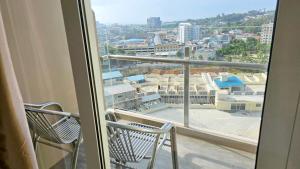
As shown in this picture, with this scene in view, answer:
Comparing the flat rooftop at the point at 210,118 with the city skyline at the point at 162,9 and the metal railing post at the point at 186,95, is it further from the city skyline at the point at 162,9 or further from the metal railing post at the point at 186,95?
the city skyline at the point at 162,9

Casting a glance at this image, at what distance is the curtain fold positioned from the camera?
0.70 meters

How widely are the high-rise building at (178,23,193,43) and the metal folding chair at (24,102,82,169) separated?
683 millimetres

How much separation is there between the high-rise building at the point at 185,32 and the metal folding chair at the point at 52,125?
683 millimetres

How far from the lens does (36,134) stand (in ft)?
4.14

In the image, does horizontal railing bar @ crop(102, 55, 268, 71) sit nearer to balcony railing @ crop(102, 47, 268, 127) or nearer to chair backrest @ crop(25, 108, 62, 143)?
balcony railing @ crop(102, 47, 268, 127)

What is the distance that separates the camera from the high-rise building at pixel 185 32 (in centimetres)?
98

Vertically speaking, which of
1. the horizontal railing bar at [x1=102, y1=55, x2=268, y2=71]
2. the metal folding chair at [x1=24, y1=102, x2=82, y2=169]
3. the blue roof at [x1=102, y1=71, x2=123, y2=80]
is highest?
the horizontal railing bar at [x1=102, y1=55, x2=268, y2=71]

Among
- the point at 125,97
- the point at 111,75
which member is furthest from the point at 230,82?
the point at 125,97

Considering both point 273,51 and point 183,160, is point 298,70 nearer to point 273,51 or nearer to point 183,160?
point 273,51

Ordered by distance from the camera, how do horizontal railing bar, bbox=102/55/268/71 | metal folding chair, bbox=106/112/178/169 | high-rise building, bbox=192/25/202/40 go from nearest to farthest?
1. horizontal railing bar, bbox=102/55/268/71
2. high-rise building, bbox=192/25/202/40
3. metal folding chair, bbox=106/112/178/169

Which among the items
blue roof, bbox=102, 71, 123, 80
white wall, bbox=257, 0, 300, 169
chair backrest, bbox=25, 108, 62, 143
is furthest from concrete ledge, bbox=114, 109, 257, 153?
white wall, bbox=257, 0, 300, 169

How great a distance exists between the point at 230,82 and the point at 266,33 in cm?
33

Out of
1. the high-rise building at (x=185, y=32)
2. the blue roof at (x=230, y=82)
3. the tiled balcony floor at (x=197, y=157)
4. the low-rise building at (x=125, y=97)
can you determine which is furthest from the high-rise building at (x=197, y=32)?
the tiled balcony floor at (x=197, y=157)

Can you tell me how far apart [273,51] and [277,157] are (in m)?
0.26
